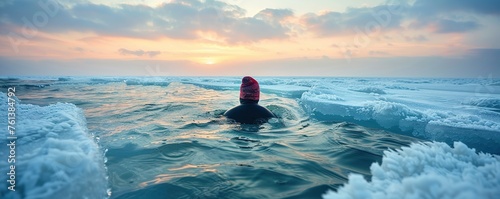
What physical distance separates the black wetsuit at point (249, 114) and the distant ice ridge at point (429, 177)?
387cm

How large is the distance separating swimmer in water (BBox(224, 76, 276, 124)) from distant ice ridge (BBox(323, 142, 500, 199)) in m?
3.90

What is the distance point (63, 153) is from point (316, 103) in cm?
756

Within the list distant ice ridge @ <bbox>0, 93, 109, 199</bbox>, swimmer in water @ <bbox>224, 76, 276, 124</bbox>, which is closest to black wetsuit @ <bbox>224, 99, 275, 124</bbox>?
swimmer in water @ <bbox>224, 76, 276, 124</bbox>

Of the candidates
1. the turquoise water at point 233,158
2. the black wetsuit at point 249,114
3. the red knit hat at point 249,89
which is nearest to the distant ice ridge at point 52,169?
the turquoise water at point 233,158

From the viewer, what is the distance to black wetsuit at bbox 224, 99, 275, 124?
5477 millimetres

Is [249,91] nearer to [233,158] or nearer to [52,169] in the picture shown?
[233,158]

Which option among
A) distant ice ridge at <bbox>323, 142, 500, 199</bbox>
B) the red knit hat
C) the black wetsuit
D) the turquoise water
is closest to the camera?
distant ice ridge at <bbox>323, 142, 500, 199</bbox>

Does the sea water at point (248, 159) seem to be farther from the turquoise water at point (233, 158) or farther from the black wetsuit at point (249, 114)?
the black wetsuit at point (249, 114)

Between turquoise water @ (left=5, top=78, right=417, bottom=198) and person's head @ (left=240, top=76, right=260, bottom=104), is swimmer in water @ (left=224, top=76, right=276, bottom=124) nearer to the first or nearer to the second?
person's head @ (left=240, top=76, right=260, bottom=104)

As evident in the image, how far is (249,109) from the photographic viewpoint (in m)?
5.58

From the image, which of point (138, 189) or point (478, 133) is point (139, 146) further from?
point (478, 133)

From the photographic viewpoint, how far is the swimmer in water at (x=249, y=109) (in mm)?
5512

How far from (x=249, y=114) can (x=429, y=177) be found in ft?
14.7

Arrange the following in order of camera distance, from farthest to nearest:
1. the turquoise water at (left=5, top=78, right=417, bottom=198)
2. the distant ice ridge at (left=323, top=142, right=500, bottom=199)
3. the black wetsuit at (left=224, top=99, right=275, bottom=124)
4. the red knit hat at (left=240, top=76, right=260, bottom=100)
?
the red knit hat at (left=240, top=76, right=260, bottom=100)
the black wetsuit at (left=224, top=99, right=275, bottom=124)
the turquoise water at (left=5, top=78, right=417, bottom=198)
the distant ice ridge at (left=323, top=142, right=500, bottom=199)
